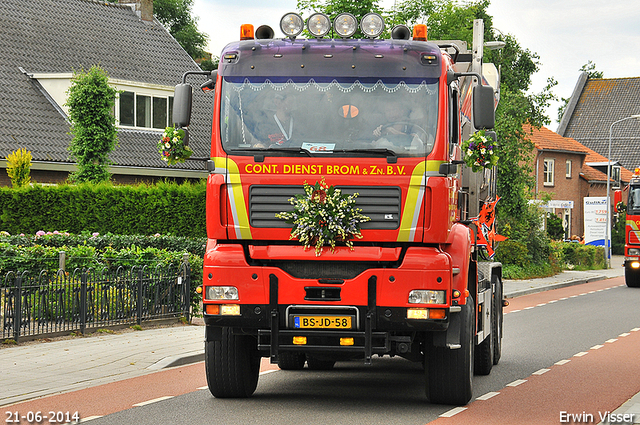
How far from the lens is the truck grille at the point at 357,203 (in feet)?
25.8

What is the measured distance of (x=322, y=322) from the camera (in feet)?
25.8

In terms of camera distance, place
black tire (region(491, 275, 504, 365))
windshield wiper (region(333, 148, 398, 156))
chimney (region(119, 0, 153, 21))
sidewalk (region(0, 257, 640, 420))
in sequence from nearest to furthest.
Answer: windshield wiper (region(333, 148, 398, 156)) < sidewalk (region(0, 257, 640, 420)) < black tire (region(491, 275, 504, 365)) < chimney (region(119, 0, 153, 21))

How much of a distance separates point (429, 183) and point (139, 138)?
76.7 feet

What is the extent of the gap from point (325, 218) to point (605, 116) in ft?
215

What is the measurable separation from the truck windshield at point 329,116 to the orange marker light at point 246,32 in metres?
0.55

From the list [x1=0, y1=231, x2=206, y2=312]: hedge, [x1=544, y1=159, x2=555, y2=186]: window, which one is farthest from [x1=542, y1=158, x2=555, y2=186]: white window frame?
[x1=0, y1=231, x2=206, y2=312]: hedge

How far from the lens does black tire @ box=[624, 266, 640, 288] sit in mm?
28586

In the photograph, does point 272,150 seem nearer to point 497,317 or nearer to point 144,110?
point 497,317

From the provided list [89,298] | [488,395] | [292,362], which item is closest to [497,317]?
[488,395]

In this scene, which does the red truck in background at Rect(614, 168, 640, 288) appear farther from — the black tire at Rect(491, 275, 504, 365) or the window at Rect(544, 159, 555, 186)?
the window at Rect(544, 159, 555, 186)

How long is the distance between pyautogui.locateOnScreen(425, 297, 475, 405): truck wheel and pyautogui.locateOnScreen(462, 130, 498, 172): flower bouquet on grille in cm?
137

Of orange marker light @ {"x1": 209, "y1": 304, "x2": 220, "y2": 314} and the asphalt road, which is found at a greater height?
orange marker light @ {"x1": 209, "y1": 304, "x2": 220, "y2": 314}

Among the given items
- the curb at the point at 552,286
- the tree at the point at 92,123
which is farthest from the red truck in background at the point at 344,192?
the tree at the point at 92,123

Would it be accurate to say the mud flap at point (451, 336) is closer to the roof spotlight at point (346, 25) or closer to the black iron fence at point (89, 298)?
the roof spotlight at point (346, 25)
